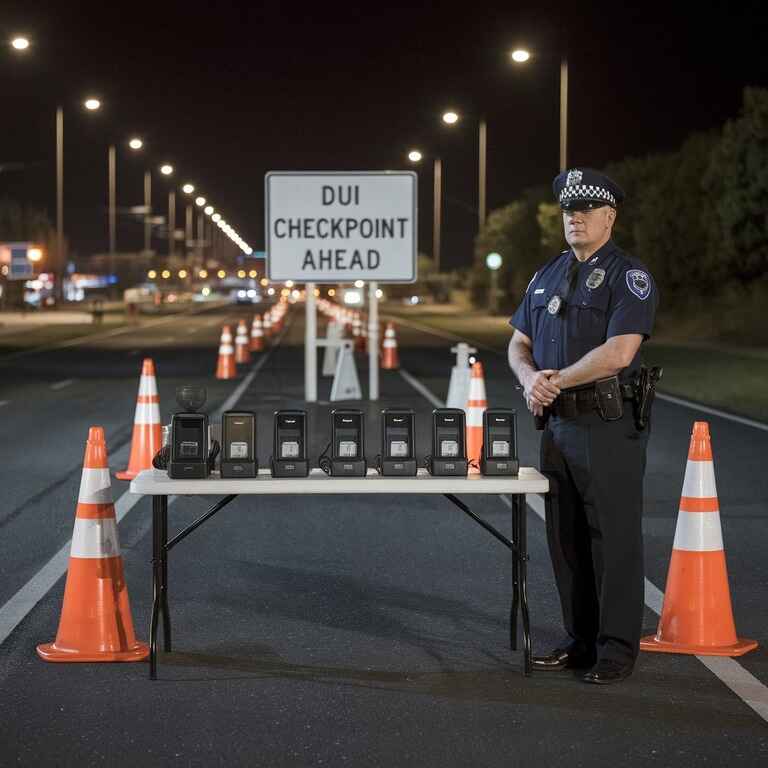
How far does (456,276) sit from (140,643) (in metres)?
102

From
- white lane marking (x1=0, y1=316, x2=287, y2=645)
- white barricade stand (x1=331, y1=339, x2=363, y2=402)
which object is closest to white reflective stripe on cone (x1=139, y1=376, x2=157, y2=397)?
white lane marking (x1=0, y1=316, x2=287, y2=645)

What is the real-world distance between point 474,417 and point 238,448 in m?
7.54

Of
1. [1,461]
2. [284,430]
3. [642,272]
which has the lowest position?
[1,461]

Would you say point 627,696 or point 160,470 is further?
point 160,470

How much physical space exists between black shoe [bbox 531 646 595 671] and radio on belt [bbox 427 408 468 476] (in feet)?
2.76

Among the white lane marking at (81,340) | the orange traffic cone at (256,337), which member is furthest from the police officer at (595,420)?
the orange traffic cone at (256,337)

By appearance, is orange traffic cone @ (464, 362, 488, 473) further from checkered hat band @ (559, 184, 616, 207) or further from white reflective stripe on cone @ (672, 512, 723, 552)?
checkered hat band @ (559, 184, 616, 207)

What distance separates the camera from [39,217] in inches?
5546

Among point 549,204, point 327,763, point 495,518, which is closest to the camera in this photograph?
point 327,763

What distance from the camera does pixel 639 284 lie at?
257 inches

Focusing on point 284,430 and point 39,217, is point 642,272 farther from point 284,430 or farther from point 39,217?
point 39,217

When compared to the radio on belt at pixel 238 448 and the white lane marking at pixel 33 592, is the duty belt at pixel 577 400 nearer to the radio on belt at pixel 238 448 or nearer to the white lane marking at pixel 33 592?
the radio on belt at pixel 238 448

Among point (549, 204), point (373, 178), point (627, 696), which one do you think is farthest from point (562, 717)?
point (549, 204)

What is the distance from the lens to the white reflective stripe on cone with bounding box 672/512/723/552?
7.28 m
